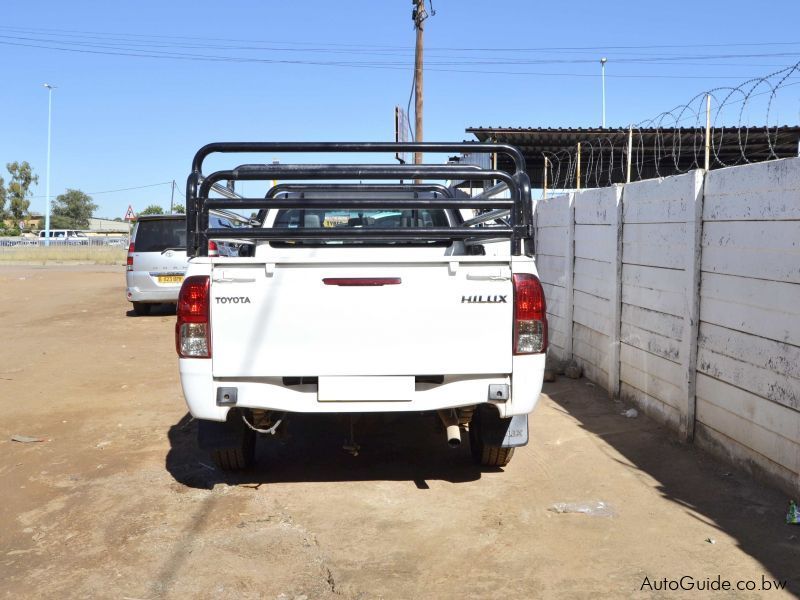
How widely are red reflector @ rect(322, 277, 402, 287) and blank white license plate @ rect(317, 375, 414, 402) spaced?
530 millimetres

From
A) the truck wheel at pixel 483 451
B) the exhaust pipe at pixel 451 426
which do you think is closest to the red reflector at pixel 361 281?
the exhaust pipe at pixel 451 426

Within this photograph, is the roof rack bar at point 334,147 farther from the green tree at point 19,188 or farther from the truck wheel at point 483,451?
the green tree at point 19,188

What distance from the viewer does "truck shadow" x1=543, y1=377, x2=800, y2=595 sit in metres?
4.00

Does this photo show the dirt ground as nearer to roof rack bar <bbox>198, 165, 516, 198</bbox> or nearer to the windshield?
the windshield

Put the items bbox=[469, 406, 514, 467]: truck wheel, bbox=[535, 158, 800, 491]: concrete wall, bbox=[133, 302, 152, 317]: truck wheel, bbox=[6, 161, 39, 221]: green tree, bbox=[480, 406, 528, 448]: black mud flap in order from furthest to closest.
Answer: bbox=[6, 161, 39, 221]: green tree → bbox=[133, 302, 152, 317]: truck wheel → bbox=[469, 406, 514, 467]: truck wheel → bbox=[480, 406, 528, 448]: black mud flap → bbox=[535, 158, 800, 491]: concrete wall

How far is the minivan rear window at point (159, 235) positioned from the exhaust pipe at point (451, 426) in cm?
1070

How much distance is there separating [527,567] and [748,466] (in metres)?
1.99

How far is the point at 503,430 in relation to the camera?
4.99 m

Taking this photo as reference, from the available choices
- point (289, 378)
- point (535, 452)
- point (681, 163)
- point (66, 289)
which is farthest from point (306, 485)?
point (66, 289)

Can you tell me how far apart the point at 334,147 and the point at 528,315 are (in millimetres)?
1512

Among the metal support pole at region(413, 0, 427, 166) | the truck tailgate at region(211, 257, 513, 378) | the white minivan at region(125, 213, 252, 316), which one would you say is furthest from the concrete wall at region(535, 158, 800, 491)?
the metal support pole at region(413, 0, 427, 166)

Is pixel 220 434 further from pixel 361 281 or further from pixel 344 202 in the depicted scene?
pixel 344 202

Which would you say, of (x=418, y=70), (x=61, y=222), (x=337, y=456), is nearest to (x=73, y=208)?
(x=61, y=222)

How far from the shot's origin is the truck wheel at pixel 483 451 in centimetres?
521
